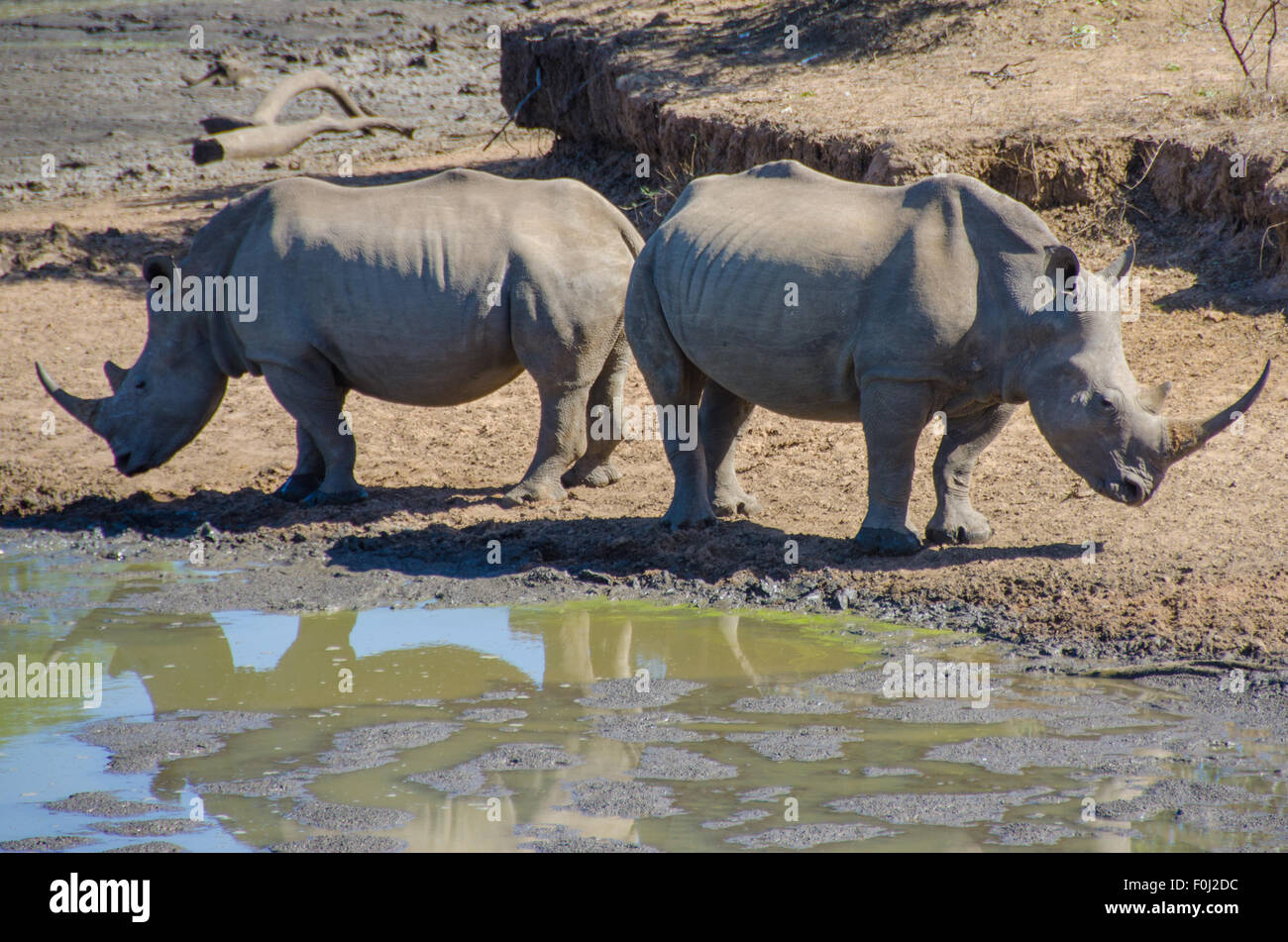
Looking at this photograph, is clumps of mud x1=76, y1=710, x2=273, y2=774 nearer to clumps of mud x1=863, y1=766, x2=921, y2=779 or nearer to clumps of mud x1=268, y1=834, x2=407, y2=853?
clumps of mud x1=268, y1=834, x2=407, y2=853

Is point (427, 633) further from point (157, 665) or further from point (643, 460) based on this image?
point (643, 460)

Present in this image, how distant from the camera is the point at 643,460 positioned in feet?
31.2

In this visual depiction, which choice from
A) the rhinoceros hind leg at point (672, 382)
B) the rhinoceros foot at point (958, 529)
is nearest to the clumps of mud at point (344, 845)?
the rhinoceros hind leg at point (672, 382)

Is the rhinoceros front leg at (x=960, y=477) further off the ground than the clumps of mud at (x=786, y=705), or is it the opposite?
the rhinoceros front leg at (x=960, y=477)

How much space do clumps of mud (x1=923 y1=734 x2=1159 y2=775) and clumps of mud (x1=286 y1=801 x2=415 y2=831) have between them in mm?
1746

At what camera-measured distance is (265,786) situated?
5.21 m

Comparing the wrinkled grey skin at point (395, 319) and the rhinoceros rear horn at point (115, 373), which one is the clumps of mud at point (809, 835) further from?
the rhinoceros rear horn at point (115, 373)

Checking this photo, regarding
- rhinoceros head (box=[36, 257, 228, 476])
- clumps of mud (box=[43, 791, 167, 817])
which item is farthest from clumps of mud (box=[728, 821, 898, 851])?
rhinoceros head (box=[36, 257, 228, 476])

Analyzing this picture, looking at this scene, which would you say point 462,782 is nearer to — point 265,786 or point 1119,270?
point 265,786

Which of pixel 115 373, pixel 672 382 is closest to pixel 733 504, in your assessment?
pixel 672 382

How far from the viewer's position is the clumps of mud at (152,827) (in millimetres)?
4871

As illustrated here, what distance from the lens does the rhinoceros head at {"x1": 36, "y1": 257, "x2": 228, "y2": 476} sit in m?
8.91

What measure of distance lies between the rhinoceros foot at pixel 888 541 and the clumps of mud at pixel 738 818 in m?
2.66

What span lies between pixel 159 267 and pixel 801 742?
511 cm
